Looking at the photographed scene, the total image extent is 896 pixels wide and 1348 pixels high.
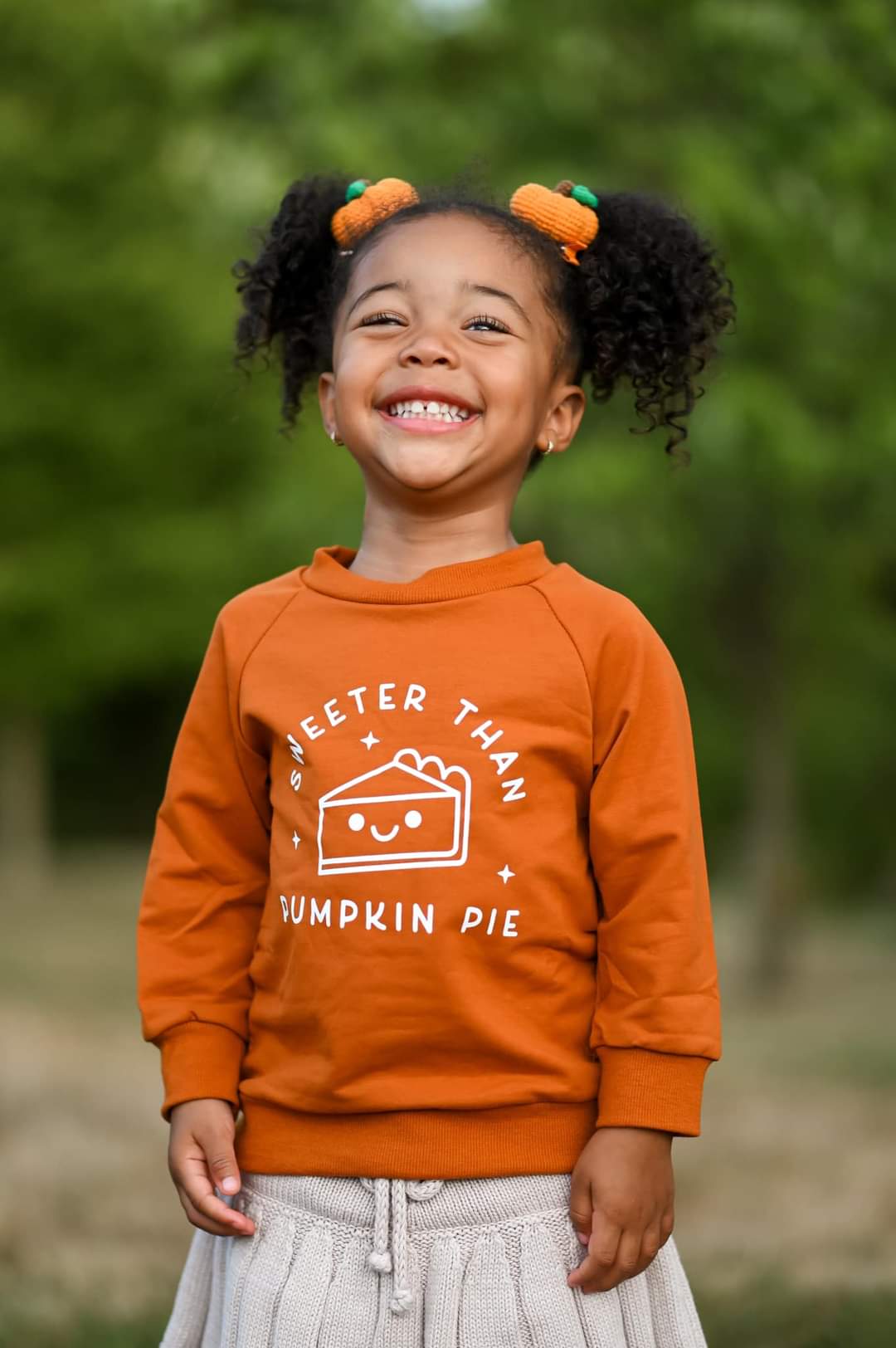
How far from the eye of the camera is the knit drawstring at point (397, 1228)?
188 centimetres

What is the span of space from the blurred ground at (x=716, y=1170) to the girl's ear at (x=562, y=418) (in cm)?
214

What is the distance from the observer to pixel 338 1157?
1934 millimetres

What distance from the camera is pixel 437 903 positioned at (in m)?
1.91

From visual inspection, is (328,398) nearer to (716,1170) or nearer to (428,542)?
(428,542)

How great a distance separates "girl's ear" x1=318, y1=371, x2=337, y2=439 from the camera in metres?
2.25

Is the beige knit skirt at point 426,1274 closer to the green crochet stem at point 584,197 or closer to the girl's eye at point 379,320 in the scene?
the girl's eye at point 379,320

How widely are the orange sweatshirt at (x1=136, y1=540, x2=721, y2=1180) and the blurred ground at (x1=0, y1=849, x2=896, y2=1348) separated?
5.84ft

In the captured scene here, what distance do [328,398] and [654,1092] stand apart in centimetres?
104

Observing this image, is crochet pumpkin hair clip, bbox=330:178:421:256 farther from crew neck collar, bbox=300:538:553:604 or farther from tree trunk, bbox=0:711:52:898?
tree trunk, bbox=0:711:52:898

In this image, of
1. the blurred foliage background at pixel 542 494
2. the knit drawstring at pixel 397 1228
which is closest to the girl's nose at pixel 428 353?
the blurred foliage background at pixel 542 494

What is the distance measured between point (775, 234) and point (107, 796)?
1389 cm

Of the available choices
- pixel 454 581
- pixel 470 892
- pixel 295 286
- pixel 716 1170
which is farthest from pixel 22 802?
pixel 470 892

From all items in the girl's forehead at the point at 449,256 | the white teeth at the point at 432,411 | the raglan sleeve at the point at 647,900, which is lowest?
the raglan sleeve at the point at 647,900

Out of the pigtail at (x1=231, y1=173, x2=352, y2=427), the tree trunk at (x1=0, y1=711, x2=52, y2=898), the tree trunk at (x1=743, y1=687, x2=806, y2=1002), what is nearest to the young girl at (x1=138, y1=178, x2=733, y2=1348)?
the pigtail at (x1=231, y1=173, x2=352, y2=427)
